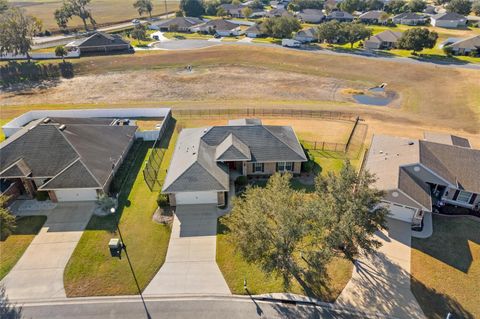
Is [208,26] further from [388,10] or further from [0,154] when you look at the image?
[0,154]

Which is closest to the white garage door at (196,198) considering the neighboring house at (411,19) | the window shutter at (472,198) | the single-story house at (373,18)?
the window shutter at (472,198)

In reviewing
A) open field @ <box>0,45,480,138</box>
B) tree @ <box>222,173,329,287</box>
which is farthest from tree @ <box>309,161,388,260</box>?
open field @ <box>0,45,480,138</box>

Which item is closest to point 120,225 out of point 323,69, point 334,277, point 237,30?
point 334,277

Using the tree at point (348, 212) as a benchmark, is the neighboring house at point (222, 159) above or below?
below

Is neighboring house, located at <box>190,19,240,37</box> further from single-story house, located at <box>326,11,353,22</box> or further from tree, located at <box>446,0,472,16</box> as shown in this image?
tree, located at <box>446,0,472,16</box>

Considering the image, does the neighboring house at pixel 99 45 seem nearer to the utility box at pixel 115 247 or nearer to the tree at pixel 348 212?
the utility box at pixel 115 247
